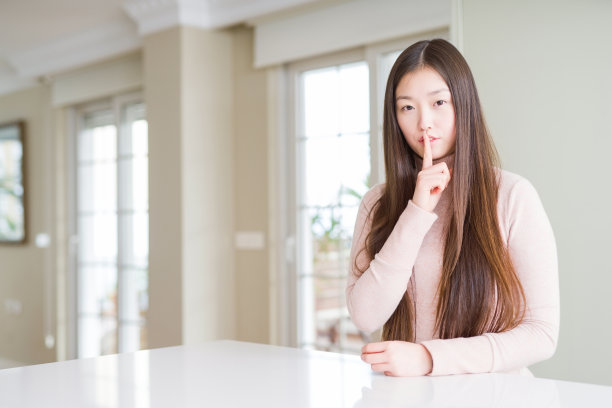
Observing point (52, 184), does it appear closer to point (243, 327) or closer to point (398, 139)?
point (243, 327)

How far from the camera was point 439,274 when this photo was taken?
1456 mm

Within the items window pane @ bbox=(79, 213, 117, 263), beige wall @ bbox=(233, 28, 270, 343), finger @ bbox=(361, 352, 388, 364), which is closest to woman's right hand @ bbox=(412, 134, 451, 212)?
finger @ bbox=(361, 352, 388, 364)

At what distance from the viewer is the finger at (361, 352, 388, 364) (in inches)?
46.8

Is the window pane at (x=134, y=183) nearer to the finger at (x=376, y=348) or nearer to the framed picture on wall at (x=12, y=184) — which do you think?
the framed picture on wall at (x=12, y=184)

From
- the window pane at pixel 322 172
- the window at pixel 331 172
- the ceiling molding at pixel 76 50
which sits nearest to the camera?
the window at pixel 331 172

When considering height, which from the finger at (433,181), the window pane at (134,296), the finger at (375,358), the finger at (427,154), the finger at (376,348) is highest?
the finger at (427,154)

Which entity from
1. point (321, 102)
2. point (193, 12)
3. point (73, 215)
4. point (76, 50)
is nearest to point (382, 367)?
point (321, 102)

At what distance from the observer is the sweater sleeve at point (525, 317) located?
1215 millimetres

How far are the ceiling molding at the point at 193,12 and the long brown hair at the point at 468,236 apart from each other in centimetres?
257

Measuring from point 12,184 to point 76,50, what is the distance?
1672mm

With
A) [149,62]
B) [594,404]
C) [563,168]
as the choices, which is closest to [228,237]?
[149,62]

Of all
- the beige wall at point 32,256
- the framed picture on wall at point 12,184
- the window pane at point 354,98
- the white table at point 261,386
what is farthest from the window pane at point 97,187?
the white table at point 261,386

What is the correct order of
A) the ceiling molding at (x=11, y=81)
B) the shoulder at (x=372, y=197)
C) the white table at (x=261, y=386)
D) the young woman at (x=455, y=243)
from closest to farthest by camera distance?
the white table at (x=261, y=386)
the young woman at (x=455, y=243)
the shoulder at (x=372, y=197)
the ceiling molding at (x=11, y=81)

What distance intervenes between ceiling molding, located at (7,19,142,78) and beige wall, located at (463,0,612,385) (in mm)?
3035
